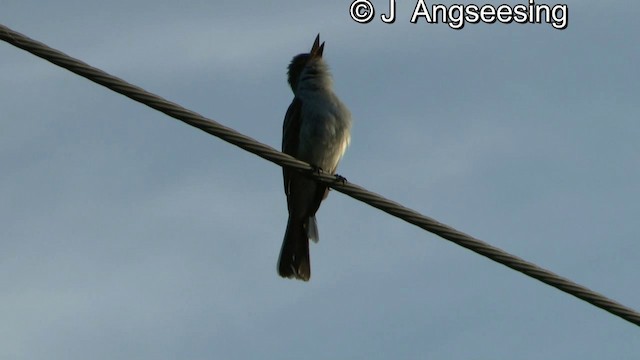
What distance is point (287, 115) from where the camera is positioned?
9953mm

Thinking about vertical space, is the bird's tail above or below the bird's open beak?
below

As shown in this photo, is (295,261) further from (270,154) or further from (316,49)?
(270,154)

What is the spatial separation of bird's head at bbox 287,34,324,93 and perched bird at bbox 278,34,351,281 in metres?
0.13

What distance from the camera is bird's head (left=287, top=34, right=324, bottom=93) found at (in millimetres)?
10625

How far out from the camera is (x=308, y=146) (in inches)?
374

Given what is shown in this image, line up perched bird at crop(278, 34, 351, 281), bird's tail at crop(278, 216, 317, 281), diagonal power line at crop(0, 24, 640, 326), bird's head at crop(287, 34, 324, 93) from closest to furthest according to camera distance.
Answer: diagonal power line at crop(0, 24, 640, 326) → perched bird at crop(278, 34, 351, 281) → bird's tail at crop(278, 216, 317, 281) → bird's head at crop(287, 34, 324, 93)

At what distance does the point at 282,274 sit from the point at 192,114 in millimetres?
4626

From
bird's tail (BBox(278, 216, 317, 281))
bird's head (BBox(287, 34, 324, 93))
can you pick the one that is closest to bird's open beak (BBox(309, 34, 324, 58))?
bird's head (BBox(287, 34, 324, 93))

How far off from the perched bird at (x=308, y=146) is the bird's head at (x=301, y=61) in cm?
13

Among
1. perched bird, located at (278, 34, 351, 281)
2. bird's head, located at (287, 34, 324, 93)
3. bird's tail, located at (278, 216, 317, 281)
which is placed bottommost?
bird's tail, located at (278, 216, 317, 281)

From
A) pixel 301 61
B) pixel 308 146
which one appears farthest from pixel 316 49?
pixel 308 146

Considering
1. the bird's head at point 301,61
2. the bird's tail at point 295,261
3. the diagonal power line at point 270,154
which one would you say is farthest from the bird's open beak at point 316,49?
the diagonal power line at point 270,154

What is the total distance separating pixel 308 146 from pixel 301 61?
147 cm

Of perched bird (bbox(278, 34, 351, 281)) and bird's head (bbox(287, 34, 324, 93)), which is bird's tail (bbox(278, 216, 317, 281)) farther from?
bird's head (bbox(287, 34, 324, 93))
